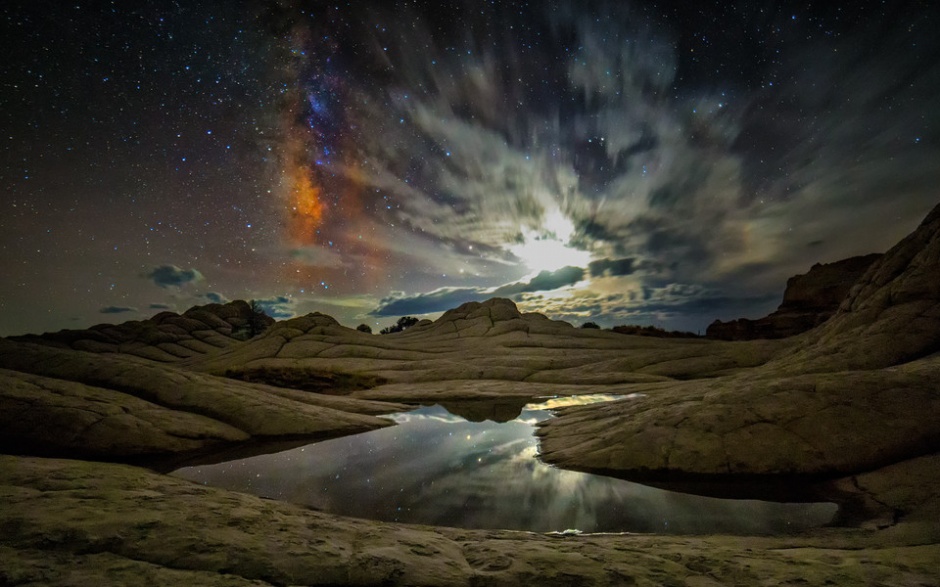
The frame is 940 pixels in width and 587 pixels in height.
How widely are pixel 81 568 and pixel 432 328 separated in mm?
49451

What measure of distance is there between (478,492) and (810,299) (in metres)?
64.7

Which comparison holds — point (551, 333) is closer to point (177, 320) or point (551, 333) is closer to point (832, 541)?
point (832, 541)

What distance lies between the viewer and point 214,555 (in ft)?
9.28

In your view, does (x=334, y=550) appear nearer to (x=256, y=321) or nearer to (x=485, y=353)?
(x=485, y=353)

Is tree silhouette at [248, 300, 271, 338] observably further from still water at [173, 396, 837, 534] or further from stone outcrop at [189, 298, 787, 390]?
still water at [173, 396, 837, 534]

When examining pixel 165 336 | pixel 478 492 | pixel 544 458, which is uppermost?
pixel 165 336

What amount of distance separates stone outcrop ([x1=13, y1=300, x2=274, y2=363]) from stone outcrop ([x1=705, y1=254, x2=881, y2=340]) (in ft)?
278

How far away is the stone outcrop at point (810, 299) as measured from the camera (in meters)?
47.6

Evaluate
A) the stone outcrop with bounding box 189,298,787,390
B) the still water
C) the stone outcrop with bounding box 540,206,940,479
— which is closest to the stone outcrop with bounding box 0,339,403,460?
the still water

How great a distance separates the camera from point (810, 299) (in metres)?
50.9

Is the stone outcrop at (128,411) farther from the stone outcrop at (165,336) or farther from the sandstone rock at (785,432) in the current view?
the stone outcrop at (165,336)

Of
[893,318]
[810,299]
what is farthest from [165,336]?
[810,299]

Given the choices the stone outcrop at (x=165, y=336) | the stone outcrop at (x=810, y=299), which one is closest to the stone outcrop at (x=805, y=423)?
the stone outcrop at (x=810, y=299)

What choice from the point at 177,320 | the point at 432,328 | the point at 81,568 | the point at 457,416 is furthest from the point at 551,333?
the point at 177,320
